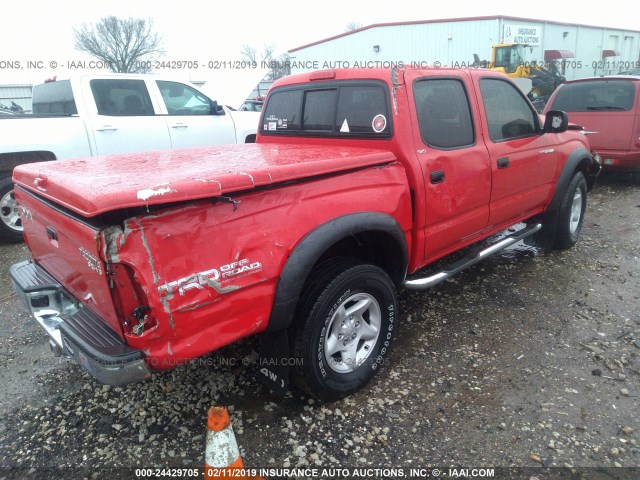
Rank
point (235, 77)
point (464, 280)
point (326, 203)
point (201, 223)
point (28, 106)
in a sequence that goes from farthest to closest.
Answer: point (28, 106), point (235, 77), point (464, 280), point (326, 203), point (201, 223)

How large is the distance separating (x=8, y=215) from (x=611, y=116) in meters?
8.62

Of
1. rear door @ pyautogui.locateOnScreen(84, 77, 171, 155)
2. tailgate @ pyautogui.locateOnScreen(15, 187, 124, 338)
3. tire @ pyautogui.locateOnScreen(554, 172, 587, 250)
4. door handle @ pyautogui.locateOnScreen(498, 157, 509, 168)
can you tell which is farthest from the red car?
tailgate @ pyautogui.locateOnScreen(15, 187, 124, 338)

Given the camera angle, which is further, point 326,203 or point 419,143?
point 419,143

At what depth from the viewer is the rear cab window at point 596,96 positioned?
285 inches

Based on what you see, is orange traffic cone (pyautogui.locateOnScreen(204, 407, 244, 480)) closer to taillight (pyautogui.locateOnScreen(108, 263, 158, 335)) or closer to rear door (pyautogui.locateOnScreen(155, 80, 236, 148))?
taillight (pyautogui.locateOnScreen(108, 263, 158, 335))

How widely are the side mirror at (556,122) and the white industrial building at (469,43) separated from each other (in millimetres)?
21047

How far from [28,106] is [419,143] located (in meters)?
25.1

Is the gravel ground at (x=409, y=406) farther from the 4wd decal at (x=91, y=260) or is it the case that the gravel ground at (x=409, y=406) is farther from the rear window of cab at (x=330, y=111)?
the rear window of cab at (x=330, y=111)

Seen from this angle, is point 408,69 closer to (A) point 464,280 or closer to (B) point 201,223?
(B) point 201,223

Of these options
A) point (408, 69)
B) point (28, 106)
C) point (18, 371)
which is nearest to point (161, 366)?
point (18, 371)

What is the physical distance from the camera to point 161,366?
1.98 m

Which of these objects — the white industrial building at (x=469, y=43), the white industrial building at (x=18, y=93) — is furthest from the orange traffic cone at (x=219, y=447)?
the white industrial building at (x=18, y=93)

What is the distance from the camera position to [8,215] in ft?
17.8

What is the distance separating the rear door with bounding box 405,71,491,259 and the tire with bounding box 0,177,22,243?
4.70 m
